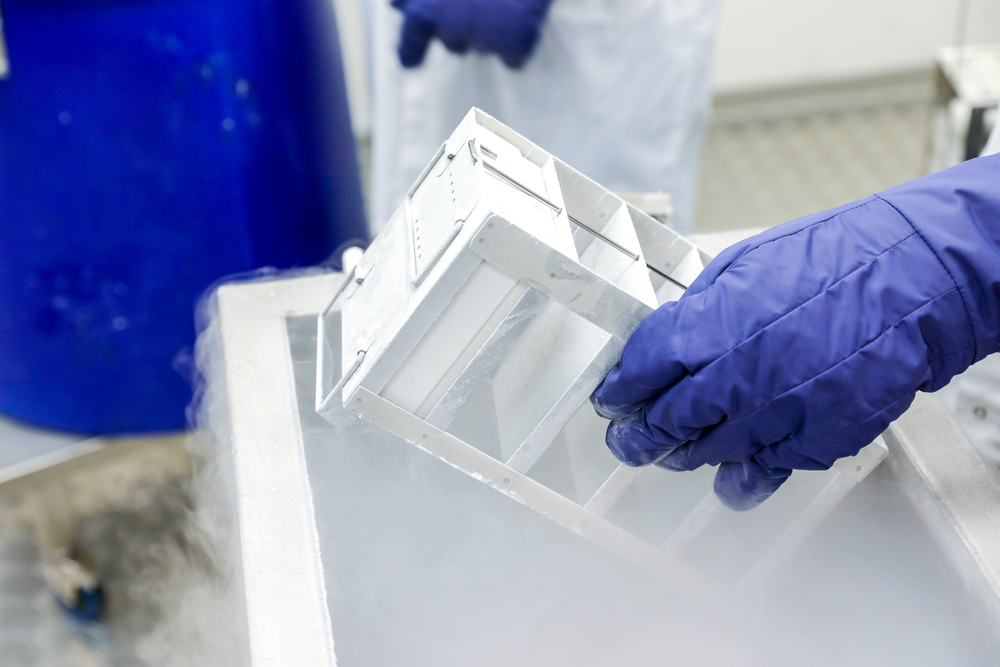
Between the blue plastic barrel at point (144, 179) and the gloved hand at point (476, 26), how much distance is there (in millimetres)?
113

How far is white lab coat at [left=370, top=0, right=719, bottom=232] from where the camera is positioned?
1229 millimetres

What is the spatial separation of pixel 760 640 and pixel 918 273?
1.00ft

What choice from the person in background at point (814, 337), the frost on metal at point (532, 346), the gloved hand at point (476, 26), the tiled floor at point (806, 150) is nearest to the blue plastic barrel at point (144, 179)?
the gloved hand at point (476, 26)

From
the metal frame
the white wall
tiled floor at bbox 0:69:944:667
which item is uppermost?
the metal frame

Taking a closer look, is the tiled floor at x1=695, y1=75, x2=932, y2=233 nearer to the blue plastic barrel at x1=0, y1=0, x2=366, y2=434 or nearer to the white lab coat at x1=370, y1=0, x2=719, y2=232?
the white lab coat at x1=370, y1=0, x2=719, y2=232

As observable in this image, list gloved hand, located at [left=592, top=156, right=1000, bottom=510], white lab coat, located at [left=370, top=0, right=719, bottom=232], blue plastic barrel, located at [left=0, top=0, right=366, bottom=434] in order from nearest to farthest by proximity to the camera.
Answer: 1. gloved hand, located at [left=592, top=156, right=1000, bottom=510]
2. blue plastic barrel, located at [left=0, top=0, right=366, bottom=434]
3. white lab coat, located at [left=370, top=0, right=719, bottom=232]

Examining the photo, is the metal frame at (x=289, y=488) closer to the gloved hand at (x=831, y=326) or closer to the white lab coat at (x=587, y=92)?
the gloved hand at (x=831, y=326)

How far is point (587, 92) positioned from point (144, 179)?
652 millimetres

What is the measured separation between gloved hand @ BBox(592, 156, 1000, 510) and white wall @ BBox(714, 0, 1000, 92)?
72.4 inches

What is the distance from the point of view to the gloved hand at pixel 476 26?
1.12 meters

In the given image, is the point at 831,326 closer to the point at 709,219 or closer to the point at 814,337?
the point at 814,337

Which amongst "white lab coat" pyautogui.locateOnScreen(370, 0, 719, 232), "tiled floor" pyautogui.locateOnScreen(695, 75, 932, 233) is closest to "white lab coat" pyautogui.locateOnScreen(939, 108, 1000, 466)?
"white lab coat" pyautogui.locateOnScreen(370, 0, 719, 232)

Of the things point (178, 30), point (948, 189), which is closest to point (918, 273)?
point (948, 189)

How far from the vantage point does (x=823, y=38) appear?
2.26m
